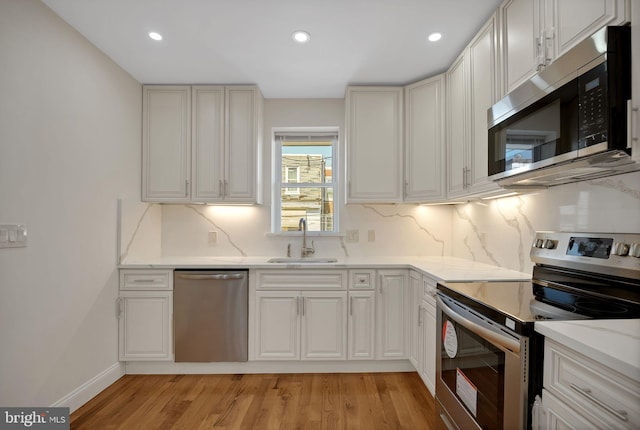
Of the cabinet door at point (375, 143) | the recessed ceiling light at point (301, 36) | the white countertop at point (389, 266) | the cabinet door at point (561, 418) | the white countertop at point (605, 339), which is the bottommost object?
the cabinet door at point (561, 418)

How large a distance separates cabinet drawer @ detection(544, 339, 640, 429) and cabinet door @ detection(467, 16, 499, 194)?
113 cm

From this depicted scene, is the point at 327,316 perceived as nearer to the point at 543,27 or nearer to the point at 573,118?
the point at 573,118

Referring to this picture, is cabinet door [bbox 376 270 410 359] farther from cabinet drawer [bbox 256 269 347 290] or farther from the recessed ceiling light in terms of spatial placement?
the recessed ceiling light

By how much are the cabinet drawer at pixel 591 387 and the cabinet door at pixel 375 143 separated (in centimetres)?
194

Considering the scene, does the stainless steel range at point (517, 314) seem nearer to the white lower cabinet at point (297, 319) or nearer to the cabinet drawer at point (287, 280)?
the white lower cabinet at point (297, 319)

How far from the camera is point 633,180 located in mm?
1364

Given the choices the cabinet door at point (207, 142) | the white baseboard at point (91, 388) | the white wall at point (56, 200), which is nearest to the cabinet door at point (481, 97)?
the cabinet door at point (207, 142)

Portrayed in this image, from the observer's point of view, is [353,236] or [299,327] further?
[353,236]

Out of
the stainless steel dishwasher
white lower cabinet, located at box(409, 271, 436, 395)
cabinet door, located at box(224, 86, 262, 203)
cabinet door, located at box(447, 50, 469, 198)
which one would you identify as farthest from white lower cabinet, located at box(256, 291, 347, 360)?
cabinet door, located at box(447, 50, 469, 198)

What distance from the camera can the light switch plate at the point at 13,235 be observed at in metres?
1.58

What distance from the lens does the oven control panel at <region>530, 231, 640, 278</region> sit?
128cm

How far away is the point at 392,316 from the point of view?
258 cm

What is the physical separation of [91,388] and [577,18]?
333 cm

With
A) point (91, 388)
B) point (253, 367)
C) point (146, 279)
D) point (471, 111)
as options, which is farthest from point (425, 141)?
point (91, 388)
